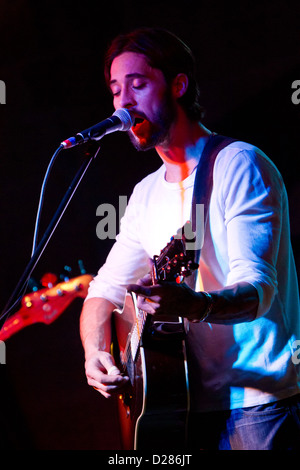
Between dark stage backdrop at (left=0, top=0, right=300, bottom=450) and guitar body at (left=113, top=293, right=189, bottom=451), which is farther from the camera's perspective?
dark stage backdrop at (left=0, top=0, right=300, bottom=450)

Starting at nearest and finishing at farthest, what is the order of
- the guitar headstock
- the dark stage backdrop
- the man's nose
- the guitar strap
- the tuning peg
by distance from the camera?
the guitar headstock < the guitar strap < the man's nose < the dark stage backdrop < the tuning peg

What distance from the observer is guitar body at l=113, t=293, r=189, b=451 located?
1.52 meters

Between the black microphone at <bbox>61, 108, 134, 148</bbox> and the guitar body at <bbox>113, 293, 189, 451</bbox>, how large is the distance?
0.67 metres

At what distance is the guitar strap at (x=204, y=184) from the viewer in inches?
67.9

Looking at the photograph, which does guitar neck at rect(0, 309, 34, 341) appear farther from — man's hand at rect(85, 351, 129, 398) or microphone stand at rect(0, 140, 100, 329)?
microphone stand at rect(0, 140, 100, 329)

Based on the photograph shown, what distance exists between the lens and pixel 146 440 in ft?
5.12

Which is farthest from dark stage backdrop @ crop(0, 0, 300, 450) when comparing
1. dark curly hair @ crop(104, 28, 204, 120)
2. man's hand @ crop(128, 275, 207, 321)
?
man's hand @ crop(128, 275, 207, 321)

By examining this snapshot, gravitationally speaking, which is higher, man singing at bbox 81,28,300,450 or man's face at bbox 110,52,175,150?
man's face at bbox 110,52,175,150

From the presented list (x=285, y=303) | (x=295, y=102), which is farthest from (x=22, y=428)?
(x=295, y=102)

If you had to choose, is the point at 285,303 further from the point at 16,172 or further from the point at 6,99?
the point at 6,99

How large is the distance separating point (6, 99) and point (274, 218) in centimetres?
202

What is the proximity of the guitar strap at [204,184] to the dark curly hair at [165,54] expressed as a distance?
1.19ft

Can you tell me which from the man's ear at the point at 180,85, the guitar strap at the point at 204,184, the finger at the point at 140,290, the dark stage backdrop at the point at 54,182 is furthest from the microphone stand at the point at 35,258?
the dark stage backdrop at the point at 54,182

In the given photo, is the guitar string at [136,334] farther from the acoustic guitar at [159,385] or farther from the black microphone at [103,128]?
the black microphone at [103,128]
